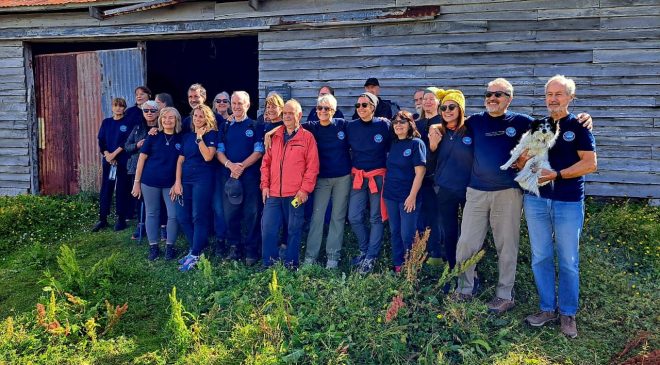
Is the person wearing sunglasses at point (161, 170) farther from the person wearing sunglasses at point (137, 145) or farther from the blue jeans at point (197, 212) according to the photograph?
the person wearing sunglasses at point (137, 145)

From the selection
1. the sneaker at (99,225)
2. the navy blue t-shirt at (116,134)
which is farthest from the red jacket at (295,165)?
the sneaker at (99,225)

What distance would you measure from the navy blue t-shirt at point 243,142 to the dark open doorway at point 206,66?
19.9 ft

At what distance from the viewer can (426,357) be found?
3.82 metres

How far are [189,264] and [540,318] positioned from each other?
339cm

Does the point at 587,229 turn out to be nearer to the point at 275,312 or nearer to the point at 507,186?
the point at 507,186

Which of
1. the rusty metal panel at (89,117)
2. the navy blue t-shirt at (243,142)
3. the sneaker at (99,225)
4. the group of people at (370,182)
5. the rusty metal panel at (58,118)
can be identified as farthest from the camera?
the rusty metal panel at (58,118)

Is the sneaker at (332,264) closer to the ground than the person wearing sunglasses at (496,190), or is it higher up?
closer to the ground

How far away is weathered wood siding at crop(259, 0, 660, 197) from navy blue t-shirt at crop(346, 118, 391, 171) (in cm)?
273

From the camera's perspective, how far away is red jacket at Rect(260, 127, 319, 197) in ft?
16.1

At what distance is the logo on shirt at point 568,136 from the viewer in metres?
3.84

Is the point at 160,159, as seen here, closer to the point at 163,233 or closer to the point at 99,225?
the point at 163,233

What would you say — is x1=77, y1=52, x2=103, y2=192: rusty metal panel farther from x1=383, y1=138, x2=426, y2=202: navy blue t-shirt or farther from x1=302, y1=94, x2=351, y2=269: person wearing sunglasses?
x1=383, y1=138, x2=426, y2=202: navy blue t-shirt

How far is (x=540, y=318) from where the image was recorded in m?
4.16

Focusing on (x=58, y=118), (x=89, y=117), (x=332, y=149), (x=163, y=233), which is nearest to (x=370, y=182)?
(x=332, y=149)
